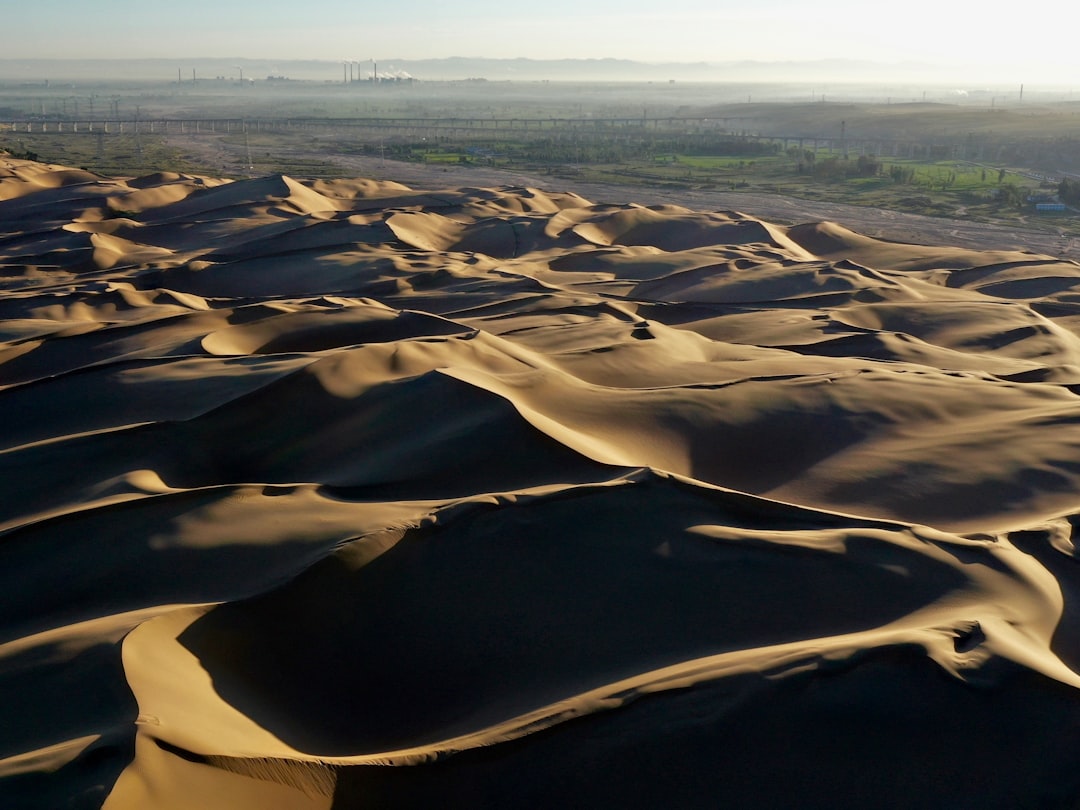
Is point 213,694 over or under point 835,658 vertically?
under

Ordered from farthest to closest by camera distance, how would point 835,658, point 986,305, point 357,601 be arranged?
point 986,305 < point 357,601 < point 835,658

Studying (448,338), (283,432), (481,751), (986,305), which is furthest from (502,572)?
(986,305)

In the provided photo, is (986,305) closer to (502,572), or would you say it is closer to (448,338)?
(448,338)

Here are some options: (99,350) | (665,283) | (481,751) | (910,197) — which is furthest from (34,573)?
(910,197)

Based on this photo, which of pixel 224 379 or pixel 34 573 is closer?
pixel 34 573

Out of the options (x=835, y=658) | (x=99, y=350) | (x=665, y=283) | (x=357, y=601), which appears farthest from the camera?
(x=665, y=283)

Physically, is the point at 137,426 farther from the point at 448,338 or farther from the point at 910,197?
the point at 910,197
